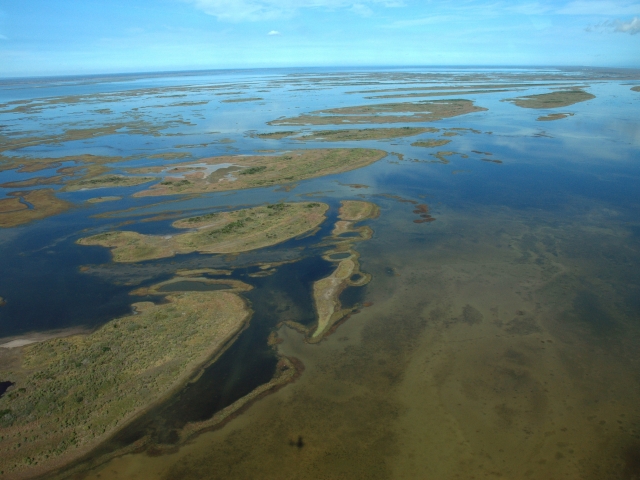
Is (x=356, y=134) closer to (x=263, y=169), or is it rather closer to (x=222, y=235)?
(x=263, y=169)

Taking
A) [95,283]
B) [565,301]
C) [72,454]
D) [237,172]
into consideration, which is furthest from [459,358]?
[237,172]

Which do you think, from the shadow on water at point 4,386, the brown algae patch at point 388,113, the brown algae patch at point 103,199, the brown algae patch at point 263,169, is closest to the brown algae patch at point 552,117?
the brown algae patch at point 388,113

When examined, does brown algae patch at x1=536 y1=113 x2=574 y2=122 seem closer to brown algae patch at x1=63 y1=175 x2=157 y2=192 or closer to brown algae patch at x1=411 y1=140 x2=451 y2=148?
brown algae patch at x1=411 y1=140 x2=451 y2=148

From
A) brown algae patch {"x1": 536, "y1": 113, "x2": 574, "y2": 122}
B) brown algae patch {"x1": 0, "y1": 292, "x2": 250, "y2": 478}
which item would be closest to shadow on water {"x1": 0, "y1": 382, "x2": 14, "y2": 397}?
brown algae patch {"x1": 0, "y1": 292, "x2": 250, "y2": 478}

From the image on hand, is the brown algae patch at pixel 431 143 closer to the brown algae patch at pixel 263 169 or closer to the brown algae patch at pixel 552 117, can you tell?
the brown algae patch at pixel 263 169

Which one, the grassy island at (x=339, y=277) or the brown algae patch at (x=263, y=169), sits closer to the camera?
the grassy island at (x=339, y=277)

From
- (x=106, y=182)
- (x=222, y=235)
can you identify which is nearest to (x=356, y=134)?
(x=106, y=182)

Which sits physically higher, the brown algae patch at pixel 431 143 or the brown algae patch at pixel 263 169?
the brown algae patch at pixel 431 143

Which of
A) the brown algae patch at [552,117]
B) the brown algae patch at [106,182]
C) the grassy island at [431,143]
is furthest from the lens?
the brown algae patch at [552,117]
